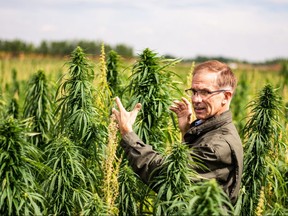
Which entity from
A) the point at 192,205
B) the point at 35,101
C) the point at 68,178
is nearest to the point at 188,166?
the point at 192,205

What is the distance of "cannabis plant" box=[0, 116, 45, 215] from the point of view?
11.1ft

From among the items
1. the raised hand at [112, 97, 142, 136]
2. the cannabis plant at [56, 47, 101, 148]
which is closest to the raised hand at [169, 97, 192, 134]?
the raised hand at [112, 97, 142, 136]

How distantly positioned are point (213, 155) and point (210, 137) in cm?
17

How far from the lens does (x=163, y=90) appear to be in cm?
470

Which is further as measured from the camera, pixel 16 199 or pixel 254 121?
pixel 254 121

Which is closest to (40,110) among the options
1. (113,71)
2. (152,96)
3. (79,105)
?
(113,71)

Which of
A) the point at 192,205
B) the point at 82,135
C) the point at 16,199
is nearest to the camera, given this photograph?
the point at 192,205

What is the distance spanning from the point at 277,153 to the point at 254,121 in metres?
0.43

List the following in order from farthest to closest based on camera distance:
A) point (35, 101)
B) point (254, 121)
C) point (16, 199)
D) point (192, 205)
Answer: point (35, 101)
point (254, 121)
point (16, 199)
point (192, 205)

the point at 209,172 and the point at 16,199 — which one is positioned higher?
the point at 209,172

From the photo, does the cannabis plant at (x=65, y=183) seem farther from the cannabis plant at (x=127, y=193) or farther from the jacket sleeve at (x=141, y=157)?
the jacket sleeve at (x=141, y=157)

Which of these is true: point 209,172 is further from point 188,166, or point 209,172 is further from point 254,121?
point 254,121

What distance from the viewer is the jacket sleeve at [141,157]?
360 cm

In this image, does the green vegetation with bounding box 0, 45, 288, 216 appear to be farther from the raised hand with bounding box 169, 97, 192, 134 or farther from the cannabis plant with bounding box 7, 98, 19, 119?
the cannabis plant with bounding box 7, 98, 19, 119
